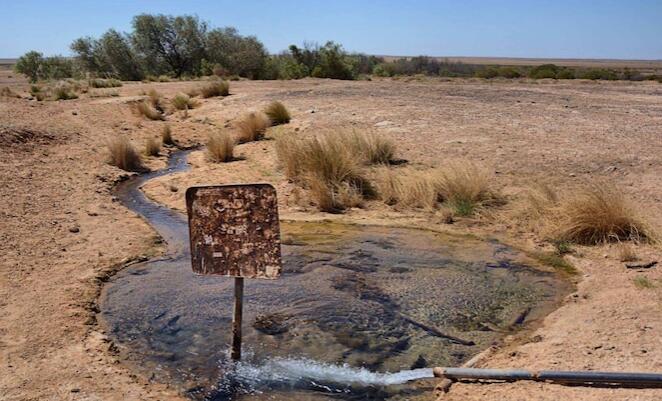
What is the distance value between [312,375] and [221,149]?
28.3 ft

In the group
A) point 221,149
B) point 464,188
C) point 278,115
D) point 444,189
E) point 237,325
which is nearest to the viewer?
point 237,325

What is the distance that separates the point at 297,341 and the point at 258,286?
1376 millimetres

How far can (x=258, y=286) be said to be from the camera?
6.52 meters

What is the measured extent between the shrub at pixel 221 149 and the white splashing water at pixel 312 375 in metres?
8.36

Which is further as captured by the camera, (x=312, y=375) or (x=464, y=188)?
(x=464, y=188)

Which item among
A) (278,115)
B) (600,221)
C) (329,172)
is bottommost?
(600,221)

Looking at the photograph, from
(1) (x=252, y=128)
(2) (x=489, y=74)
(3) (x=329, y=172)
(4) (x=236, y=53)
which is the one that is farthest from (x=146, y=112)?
(2) (x=489, y=74)

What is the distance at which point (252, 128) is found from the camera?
1480 cm

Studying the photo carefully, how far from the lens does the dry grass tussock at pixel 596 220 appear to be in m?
7.49

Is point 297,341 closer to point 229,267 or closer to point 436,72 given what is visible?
point 229,267

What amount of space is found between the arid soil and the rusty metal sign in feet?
3.30

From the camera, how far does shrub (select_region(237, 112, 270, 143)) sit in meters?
14.7

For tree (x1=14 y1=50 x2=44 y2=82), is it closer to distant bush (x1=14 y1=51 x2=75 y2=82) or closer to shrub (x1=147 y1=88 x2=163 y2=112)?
distant bush (x1=14 y1=51 x2=75 y2=82)

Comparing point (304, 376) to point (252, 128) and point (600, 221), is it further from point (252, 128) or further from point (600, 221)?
point (252, 128)
